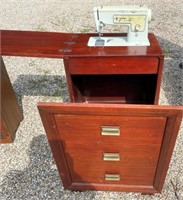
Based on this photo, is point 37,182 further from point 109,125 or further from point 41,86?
point 41,86

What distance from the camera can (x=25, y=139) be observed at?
1.72 meters

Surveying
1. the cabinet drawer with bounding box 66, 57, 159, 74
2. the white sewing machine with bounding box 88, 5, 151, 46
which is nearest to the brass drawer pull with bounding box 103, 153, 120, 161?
the cabinet drawer with bounding box 66, 57, 159, 74

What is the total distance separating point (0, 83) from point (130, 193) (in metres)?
1.05

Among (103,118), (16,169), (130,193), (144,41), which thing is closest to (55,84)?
(16,169)

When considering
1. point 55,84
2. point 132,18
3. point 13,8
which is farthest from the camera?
point 13,8

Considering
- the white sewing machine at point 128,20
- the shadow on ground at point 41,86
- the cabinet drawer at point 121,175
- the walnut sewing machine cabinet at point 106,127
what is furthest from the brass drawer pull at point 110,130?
the shadow on ground at point 41,86

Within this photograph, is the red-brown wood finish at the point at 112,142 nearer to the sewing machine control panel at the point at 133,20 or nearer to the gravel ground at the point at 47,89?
the gravel ground at the point at 47,89

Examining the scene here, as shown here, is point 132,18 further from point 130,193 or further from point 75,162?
point 130,193

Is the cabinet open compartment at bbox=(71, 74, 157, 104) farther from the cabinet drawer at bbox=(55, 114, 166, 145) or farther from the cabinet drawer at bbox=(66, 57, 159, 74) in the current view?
the cabinet drawer at bbox=(55, 114, 166, 145)

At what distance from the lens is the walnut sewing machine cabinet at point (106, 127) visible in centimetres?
86

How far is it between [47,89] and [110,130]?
4.63 ft

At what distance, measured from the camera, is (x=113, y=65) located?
4.30 feet

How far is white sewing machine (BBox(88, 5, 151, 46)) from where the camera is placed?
129 centimetres

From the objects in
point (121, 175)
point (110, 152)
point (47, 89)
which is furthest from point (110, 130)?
point (47, 89)
